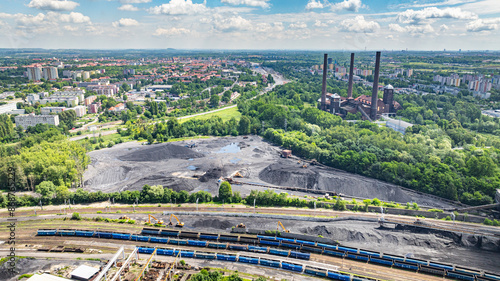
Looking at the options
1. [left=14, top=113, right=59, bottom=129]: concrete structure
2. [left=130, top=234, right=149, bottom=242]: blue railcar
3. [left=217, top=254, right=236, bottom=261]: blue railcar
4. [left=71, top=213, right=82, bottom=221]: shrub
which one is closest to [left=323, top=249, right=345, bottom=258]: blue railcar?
[left=217, top=254, right=236, bottom=261]: blue railcar

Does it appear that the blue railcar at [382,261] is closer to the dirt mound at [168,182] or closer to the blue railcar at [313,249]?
the blue railcar at [313,249]

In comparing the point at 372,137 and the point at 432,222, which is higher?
the point at 372,137

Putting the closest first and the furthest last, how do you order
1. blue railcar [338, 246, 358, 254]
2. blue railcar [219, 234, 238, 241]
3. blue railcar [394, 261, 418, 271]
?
blue railcar [394, 261, 418, 271]
blue railcar [338, 246, 358, 254]
blue railcar [219, 234, 238, 241]

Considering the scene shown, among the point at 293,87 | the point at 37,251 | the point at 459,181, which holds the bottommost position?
the point at 37,251

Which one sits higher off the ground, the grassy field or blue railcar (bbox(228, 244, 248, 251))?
the grassy field

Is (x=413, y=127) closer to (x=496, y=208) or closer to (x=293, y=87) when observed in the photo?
(x=496, y=208)

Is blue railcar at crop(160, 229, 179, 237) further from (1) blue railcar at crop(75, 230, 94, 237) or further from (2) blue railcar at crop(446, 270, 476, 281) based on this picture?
(2) blue railcar at crop(446, 270, 476, 281)

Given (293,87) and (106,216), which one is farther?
(293,87)

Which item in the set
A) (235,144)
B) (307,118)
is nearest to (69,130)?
(235,144)
